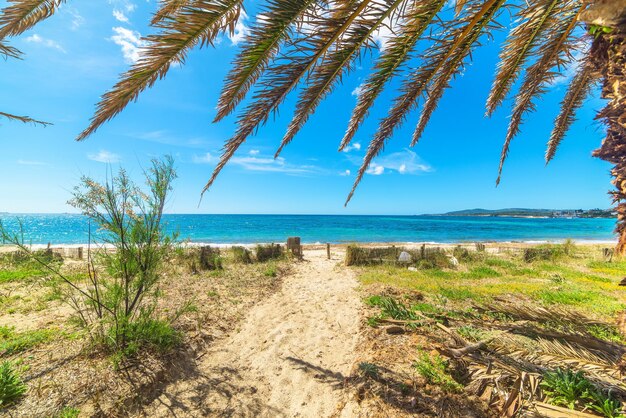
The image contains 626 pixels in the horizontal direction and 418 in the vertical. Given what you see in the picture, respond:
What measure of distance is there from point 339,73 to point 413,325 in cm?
431

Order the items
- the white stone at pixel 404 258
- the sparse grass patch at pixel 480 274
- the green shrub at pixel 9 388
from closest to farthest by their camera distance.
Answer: the green shrub at pixel 9 388, the sparse grass patch at pixel 480 274, the white stone at pixel 404 258

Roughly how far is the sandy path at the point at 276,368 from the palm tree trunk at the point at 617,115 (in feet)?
10.5

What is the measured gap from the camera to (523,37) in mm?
3225

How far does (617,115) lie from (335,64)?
7.96 feet

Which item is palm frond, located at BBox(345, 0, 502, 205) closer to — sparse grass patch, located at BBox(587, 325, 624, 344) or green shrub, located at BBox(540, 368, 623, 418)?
green shrub, located at BBox(540, 368, 623, 418)

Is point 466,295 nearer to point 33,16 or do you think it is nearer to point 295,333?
point 295,333

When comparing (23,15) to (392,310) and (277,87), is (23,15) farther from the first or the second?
(392,310)

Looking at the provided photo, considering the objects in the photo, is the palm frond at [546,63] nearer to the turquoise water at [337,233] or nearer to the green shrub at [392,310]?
the green shrub at [392,310]

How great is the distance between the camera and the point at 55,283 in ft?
11.4

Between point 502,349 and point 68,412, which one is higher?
point 502,349

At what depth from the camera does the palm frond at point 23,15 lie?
2.60m

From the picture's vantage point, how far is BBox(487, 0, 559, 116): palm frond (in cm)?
281

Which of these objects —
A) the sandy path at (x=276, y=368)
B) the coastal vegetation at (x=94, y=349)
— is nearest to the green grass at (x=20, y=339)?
the coastal vegetation at (x=94, y=349)

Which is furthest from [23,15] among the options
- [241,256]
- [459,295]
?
[241,256]
